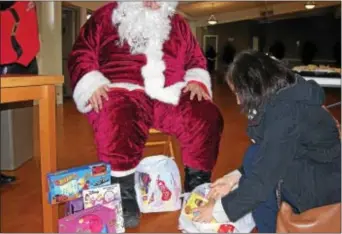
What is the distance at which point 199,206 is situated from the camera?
1.44 metres

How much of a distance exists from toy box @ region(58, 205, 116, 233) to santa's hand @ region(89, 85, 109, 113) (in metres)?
0.45

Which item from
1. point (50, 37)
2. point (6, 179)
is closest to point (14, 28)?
point (6, 179)

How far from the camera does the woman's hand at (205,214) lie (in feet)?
4.17

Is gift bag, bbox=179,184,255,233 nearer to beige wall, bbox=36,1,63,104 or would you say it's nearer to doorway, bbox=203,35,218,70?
beige wall, bbox=36,1,63,104

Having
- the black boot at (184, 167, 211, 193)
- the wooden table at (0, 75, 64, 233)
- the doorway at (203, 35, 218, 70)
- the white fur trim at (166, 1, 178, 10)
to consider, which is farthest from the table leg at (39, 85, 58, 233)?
the doorway at (203, 35, 218, 70)

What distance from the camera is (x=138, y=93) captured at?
6.23 feet

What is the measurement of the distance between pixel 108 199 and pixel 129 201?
187mm

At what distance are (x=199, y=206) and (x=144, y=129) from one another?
0.51 meters

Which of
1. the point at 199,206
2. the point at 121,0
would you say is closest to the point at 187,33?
the point at 121,0

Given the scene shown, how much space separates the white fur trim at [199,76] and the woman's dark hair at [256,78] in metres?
0.77

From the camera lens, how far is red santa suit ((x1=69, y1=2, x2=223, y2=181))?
69.1 inches

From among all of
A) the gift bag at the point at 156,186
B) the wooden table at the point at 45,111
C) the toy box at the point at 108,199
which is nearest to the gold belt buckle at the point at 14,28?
the wooden table at the point at 45,111

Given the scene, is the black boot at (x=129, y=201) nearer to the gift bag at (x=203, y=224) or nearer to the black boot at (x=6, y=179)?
the gift bag at (x=203, y=224)

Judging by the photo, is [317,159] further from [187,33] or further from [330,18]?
[330,18]
